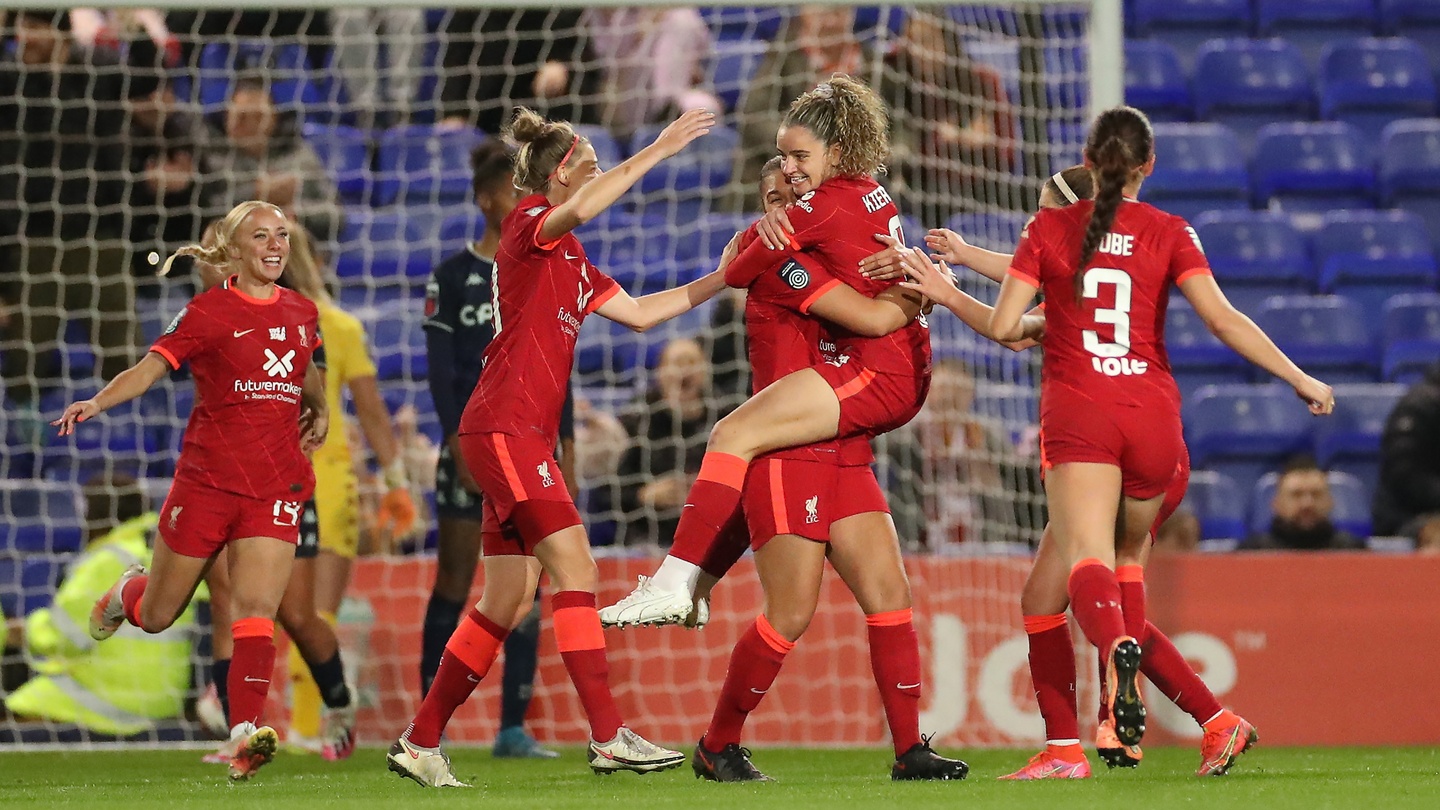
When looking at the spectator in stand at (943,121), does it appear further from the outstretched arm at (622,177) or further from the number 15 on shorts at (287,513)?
the number 15 on shorts at (287,513)

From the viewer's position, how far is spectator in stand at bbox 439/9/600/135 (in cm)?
967

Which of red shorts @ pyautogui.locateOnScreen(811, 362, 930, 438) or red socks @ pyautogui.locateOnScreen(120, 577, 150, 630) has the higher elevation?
red shorts @ pyautogui.locateOnScreen(811, 362, 930, 438)

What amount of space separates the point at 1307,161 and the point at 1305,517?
3.57m

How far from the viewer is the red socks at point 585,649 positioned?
5242mm

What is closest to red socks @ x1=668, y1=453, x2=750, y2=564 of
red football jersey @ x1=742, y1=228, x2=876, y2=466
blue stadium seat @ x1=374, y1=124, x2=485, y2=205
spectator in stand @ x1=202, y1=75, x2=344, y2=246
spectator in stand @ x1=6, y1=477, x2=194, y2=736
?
red football jersey @ x1=742, y1=228, x2=876, y2=466

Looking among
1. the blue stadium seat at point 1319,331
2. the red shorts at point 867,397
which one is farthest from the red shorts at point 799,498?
the blue stadium seat at point 1319,331

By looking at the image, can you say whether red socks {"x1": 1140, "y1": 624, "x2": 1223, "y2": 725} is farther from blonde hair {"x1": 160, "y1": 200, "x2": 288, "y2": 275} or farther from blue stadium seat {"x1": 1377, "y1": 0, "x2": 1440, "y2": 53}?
blue stadium seat {"x1": 1377, "y1": 0, "x2": 1440, "y2": 53}

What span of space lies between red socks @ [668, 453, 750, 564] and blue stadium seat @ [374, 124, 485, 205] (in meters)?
5.29

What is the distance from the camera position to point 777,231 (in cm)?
522

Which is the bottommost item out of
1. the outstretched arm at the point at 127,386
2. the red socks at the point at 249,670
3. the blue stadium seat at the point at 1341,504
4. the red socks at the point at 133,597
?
the red socks at the point at 249,670

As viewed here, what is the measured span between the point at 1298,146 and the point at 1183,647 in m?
4.60

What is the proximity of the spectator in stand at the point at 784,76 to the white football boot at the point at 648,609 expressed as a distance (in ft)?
14.6

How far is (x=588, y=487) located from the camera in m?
8.62

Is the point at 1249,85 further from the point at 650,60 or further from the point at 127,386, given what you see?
the point at 127,386
